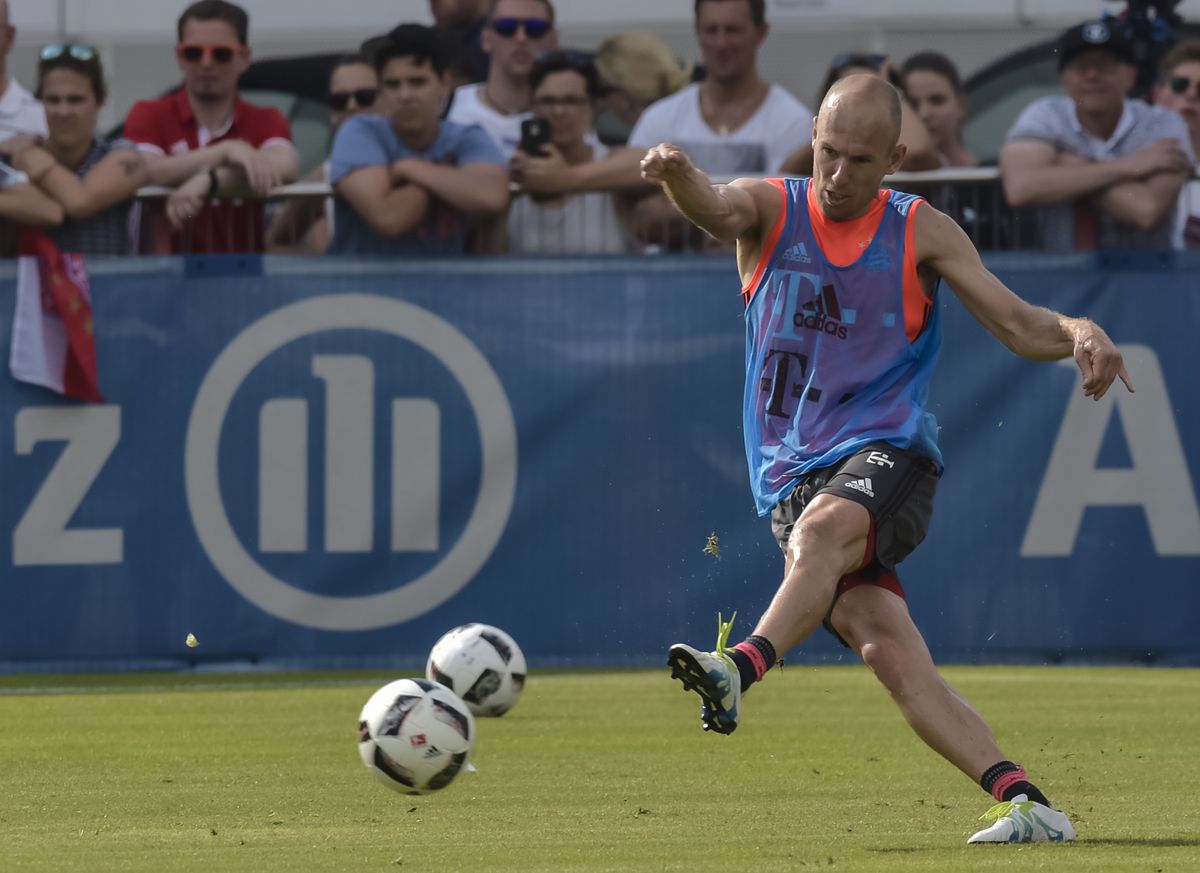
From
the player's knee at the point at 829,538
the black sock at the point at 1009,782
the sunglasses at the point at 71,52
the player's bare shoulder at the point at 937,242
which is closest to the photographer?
the player's knee at the point at 829,538

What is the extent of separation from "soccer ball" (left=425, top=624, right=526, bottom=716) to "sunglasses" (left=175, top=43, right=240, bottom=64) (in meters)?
5.01

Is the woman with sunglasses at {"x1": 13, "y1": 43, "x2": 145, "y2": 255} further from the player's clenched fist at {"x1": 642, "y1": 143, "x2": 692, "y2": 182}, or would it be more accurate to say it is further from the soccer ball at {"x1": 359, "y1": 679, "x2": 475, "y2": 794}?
the player's clenched fist at {"x1": 642, "y1": 143, "x2": 692, "y2": 182}

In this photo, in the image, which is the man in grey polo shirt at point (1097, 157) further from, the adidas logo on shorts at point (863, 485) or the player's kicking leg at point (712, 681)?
the player's kicking leg at point (712, 681)

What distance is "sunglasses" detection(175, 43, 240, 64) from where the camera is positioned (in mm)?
14312

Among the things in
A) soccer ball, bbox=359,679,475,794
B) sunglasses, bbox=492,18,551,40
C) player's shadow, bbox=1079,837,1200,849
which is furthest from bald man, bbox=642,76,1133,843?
sunglasses, bbox=492,18,551,40

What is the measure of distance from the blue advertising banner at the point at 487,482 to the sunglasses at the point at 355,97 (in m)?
1.34

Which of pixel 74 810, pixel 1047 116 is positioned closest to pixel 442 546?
pixel 1047 116

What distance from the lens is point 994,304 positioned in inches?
270

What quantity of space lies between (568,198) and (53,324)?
341 centimetres

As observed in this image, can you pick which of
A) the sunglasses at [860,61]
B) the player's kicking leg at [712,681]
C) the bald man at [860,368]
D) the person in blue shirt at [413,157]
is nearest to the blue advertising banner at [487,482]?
the person in blue shirt at [413,157]

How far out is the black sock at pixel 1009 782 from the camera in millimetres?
6688

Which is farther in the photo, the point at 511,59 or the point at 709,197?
the point at 511,59

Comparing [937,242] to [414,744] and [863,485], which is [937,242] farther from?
[414,744]

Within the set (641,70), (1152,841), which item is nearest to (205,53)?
(641,70)
